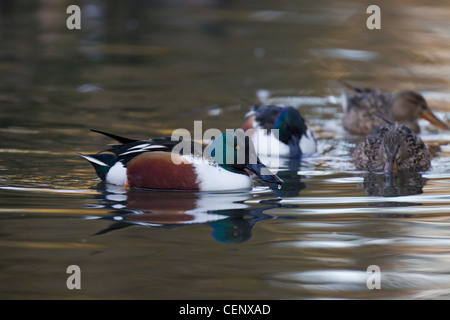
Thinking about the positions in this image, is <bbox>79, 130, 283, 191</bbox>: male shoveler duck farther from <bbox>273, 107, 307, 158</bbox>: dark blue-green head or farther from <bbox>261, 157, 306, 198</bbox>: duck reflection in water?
<bbox>273, 107, 307, 158</bbox>: dark blue-green head

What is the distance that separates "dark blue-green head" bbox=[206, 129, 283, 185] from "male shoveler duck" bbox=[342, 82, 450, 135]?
3.97 meters

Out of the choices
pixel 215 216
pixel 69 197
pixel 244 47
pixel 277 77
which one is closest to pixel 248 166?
pixel 215 216

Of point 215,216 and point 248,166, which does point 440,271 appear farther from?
point 248,166

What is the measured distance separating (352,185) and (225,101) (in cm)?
406

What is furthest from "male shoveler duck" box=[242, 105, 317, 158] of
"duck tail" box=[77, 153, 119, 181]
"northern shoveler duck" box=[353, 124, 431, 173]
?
"duck tail" box=[77, 153, 119, 181]

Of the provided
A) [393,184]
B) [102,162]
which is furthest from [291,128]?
[102,162]

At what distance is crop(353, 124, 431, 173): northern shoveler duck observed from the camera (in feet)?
27.4

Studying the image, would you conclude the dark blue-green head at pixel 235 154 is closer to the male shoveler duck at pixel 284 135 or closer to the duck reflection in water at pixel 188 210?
the duck reflection in water at pixel 188 210

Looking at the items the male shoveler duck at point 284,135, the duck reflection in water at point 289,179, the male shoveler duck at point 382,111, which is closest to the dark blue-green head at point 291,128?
the male shoveler duck at point 284,135

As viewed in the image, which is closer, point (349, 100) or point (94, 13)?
point (349, 100)

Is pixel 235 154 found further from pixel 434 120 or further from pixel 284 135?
pixel 434 120
